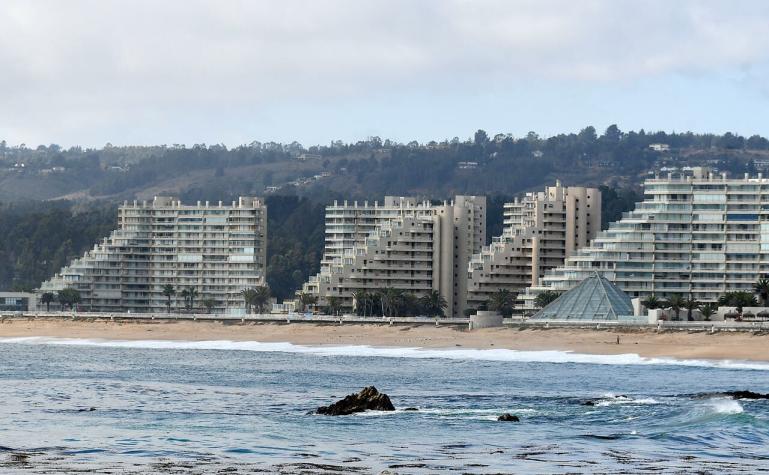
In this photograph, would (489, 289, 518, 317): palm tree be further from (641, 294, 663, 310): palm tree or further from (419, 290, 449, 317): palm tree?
(641, 294, 663, 310): palm tree

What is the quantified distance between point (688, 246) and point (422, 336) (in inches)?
1650

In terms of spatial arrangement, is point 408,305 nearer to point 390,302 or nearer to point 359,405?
point 390,302

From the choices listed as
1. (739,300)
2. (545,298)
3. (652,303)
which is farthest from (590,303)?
(545,298)

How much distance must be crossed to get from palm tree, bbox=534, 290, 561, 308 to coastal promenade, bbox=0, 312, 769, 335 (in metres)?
8.74

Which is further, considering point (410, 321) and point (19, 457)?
point (410, 321)

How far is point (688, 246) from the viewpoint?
7298 inches

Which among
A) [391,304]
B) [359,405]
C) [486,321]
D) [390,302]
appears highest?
[390,302]

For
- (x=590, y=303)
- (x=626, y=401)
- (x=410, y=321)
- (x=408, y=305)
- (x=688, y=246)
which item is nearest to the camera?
(x=626, y=401)

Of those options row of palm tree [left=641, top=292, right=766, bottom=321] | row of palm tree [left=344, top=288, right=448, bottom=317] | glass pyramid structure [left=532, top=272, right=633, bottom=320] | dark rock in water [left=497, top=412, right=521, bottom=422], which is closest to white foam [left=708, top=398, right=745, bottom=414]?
dark rock in water [left=497, top=412, right=521, bottom=422]

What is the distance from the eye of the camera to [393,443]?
194ft

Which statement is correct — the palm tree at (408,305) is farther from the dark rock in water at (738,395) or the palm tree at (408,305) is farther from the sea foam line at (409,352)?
the dark rock in water at (738,395)

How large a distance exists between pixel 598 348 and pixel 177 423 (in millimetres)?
76110

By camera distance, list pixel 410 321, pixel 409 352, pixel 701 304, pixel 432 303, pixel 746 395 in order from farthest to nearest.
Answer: pixel 432 303 → pixel 410 321 → pixel 701 304 → pixel 409 352 → pixel 746 395

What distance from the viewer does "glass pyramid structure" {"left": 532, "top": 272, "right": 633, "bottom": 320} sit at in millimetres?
160250
